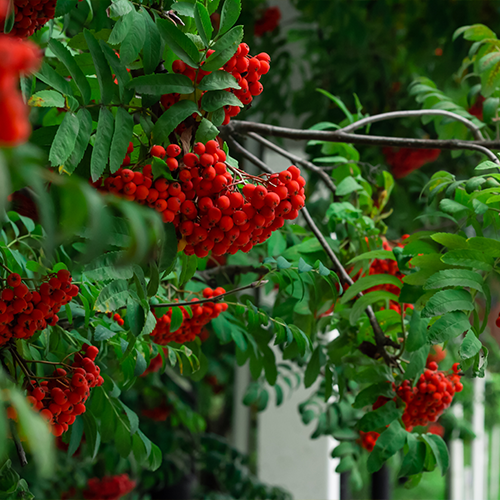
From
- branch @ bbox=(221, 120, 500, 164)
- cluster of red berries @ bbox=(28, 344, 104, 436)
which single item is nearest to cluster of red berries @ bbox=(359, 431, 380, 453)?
branch @ bbox=(221, 120, 500, 164)

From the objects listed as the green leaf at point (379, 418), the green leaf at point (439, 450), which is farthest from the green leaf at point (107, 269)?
the green leaf at point (439, 450)

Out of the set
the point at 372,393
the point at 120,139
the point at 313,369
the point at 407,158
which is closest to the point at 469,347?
the point at 372,393

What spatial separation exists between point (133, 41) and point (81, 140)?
0.12 meters

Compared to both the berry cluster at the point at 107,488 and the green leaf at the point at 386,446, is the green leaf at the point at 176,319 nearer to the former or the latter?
the green leaf at the point at 386,446

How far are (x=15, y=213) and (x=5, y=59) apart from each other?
0.79m

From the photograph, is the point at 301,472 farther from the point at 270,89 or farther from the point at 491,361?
the point at 491,361

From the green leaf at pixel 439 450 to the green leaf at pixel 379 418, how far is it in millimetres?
80

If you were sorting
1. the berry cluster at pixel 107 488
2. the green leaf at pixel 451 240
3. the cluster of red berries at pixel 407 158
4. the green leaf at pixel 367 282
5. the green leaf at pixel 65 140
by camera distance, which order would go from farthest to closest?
the berry cluster at pixel 107 488, the cluster of red berries at pixel 407 158, the green leaf at pixel 367 282, the green leaf at pixel 451 240, the green leaf at pixel 65 140

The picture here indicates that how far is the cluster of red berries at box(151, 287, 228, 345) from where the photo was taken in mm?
912

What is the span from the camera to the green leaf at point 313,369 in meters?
1.05

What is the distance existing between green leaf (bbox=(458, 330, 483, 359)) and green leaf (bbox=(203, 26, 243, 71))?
45 cm

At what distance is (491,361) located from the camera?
12.6ft

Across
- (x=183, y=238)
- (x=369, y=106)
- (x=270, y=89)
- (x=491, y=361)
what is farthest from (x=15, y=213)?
(x=491, y=361)

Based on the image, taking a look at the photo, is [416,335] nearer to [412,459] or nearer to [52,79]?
[412,459]
